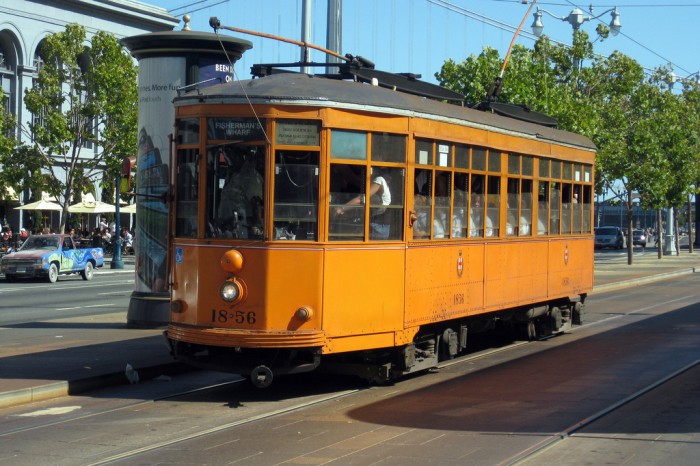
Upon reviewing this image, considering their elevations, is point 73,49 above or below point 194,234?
above

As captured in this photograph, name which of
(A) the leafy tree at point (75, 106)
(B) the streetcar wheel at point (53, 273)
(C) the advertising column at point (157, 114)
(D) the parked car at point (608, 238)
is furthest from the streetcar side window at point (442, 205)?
(D) the parked car at point (608, 238)

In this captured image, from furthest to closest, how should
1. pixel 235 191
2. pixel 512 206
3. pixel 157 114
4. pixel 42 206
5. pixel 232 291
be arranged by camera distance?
pixel 42 206 → pixel 157 114 → pixel 512 206 → pixel 235 191 → pixel 232 291

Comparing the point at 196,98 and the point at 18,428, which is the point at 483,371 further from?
the point at 18,428

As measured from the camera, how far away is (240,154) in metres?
10.7

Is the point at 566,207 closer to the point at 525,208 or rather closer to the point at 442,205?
the point at 525,208

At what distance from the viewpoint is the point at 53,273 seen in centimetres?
3453

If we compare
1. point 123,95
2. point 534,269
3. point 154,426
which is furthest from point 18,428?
point 123,95

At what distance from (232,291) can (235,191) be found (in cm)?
104

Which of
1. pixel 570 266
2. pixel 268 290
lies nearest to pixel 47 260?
pixel 570 266

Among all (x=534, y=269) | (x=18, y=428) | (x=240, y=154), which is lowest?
(x=18, y=428)

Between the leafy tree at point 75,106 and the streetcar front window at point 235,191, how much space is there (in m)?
35.6

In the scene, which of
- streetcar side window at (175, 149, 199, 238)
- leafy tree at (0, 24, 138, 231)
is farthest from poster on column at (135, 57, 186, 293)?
leafy tree at (0, 24, 138, 231)

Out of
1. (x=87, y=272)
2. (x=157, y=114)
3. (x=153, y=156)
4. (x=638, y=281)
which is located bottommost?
(x=638, y=281)

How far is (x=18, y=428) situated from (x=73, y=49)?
3920 cm
